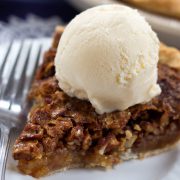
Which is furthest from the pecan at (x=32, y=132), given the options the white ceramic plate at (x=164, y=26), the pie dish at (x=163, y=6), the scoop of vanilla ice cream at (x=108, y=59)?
the pie dish at (x=163, y=6)

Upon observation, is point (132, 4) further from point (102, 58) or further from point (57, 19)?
point (102, 58)

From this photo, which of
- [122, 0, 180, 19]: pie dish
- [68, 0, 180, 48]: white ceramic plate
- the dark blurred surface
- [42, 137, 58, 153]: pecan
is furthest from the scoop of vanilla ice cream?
the dark blurred surface

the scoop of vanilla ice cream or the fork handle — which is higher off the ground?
the scoop of vanilla ice cream

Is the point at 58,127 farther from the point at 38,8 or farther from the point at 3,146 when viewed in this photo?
the point at 38,8

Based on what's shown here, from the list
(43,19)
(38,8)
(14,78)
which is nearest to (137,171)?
(14,78)

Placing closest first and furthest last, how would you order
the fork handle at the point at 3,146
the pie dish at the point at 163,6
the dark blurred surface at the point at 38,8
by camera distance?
the fork handle at the point at 3,146, the pie dish at the point at 163,6, the dark blurred surface at the point at 38,8

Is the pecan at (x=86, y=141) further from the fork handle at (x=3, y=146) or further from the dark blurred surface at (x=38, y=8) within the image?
the dark blurred surface at (x=38, y=8)

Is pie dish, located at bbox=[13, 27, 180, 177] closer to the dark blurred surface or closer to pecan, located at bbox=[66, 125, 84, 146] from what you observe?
pecan, located at bbox=[66, 125, 84, 146]
